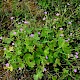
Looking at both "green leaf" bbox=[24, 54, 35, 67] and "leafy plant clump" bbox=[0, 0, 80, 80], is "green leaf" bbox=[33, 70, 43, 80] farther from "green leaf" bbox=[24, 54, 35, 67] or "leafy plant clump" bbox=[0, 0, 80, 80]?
"green leaf" bbox=[24, 54, 35, 67]

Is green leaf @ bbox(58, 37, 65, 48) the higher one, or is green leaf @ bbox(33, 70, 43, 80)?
green leaf @ bbox(58, 37, 65, 48)

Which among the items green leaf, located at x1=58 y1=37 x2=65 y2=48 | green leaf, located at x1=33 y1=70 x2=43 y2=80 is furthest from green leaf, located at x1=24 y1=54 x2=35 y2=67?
green leaf, located at x1=58 y1=37 x2=65 y2=48

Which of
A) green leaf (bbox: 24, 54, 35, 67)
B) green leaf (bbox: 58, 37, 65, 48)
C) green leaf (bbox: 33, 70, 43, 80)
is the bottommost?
green leaf (bbox: 33, 70, 43, 80)

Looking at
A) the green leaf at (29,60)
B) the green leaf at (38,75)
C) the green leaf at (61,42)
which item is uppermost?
the green leaf at (61,42)

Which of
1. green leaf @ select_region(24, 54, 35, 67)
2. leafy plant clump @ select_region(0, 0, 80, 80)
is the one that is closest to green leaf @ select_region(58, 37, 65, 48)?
leafy plant clump @ select_region(0, 0, 80, 80)

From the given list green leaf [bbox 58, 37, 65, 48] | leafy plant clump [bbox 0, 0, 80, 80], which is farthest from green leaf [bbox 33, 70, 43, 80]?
green leaf [bbox 58, 37, 65, 48]

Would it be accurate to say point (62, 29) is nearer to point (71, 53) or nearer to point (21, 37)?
point (71, 53)

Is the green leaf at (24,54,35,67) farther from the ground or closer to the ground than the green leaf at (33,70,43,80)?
farther from the ground

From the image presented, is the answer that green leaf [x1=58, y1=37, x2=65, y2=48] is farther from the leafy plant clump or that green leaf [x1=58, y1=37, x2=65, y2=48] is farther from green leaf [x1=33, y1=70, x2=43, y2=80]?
green leaf [x1=33, y1=70, x2=43, y2=80]

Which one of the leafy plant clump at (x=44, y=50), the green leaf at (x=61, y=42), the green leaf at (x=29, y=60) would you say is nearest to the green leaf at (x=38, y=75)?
the leafy plant clump at (x=44, y=50)

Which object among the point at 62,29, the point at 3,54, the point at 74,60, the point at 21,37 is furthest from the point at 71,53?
the point at 3,54

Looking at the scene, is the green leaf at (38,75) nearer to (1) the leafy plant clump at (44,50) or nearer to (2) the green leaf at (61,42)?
(1) the leafy plant clump at (44,50)
